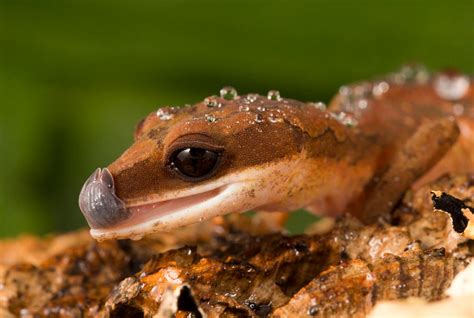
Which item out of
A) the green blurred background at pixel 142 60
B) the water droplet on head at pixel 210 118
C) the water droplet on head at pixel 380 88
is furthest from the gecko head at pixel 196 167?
the green blurred background at pixel 142 60

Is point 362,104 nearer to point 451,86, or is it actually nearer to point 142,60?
point 451,86

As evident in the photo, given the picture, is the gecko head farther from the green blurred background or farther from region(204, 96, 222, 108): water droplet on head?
the green blurred background

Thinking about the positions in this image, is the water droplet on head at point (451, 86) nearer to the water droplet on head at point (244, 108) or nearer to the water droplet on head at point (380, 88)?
the water droplet on head at point (380, 88)

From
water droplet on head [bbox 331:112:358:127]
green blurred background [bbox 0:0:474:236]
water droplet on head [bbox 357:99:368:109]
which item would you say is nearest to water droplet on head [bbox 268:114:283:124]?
water droplet on head [bbox 331:112:358:127]

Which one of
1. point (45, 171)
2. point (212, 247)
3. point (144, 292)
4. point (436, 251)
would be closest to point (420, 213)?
point (436, 251)

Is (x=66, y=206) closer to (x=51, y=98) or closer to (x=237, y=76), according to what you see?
(x=51, y=98)

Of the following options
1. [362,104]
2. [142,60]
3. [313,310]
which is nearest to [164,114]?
[313,310]
